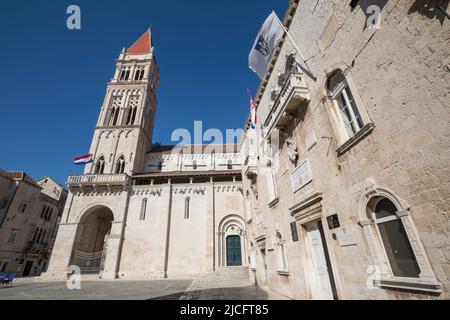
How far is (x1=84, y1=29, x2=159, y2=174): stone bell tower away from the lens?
86.3 ft

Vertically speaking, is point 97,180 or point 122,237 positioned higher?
point 97,180

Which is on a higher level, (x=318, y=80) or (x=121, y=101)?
(x=121, y=101)

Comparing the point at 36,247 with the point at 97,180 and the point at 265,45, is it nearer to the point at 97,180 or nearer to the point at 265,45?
the point at 97,180

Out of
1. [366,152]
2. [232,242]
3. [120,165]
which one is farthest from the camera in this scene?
[120,165]

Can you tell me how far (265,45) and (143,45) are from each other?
39130 millimetres

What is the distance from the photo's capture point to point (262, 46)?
30.8ft

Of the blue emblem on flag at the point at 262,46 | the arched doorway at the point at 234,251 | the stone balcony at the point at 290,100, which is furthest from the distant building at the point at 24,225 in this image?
the stone balcony at the point at 290,100

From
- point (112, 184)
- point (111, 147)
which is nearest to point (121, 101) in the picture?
point (111, 147)

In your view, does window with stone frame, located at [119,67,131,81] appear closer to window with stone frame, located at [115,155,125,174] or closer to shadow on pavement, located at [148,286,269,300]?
window with stone frame, located at [115,155,125,174]

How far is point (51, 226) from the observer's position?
3130 cm

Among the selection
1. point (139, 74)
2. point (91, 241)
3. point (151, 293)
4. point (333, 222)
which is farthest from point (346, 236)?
point (139, 74)

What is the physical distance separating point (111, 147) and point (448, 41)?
30339 mm

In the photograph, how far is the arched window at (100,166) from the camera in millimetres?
25531
